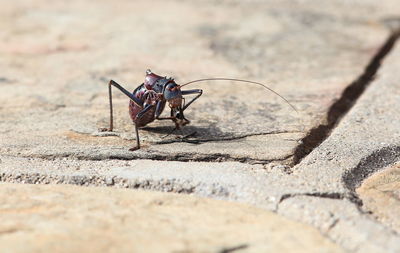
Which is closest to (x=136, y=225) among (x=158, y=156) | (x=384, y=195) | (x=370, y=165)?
(x=158, y=156)

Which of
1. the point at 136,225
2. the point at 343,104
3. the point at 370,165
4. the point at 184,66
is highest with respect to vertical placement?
the point at 184,66

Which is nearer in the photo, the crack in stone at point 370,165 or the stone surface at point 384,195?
Result: the stone surface at point 384,195

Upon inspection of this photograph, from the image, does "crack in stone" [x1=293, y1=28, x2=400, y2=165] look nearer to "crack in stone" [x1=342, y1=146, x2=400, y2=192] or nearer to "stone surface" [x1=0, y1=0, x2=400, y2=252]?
"stone surface" [x1=0, y1=0, x2=400, y2=252]

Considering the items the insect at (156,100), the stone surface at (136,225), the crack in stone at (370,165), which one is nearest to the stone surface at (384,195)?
the crack in stone at (370,165)

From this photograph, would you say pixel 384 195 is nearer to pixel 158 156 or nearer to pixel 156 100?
pixel 158 156

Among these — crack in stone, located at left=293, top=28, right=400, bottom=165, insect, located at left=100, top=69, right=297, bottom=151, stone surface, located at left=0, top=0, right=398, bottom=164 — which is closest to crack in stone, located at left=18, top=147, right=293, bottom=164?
stone surface, located at left=0, top=0, right=398, bottom=164

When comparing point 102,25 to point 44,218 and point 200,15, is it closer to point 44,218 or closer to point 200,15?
point 200,15

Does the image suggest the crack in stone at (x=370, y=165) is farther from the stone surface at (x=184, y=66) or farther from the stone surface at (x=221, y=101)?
the stone surface at (x=184, y=66)
